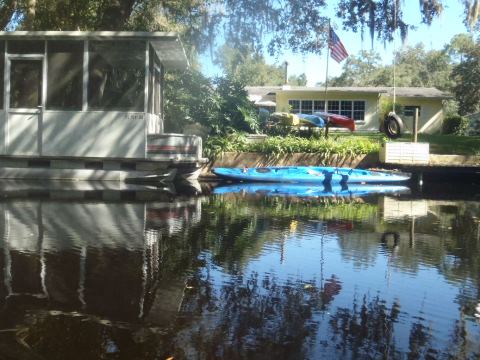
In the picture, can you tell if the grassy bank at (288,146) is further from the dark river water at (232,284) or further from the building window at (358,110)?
the building window at (358,110)

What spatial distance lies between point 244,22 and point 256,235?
600 inches

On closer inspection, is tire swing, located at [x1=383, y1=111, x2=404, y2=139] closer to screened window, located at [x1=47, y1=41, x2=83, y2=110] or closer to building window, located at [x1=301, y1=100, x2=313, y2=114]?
screened window, located at [x1=47, y1=41, x2=83, y2=110]

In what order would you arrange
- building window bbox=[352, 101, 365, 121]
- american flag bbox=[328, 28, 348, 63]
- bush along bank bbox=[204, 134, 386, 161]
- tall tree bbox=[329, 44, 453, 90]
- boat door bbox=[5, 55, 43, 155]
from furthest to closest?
tall tree bbox=[329, 44, 453, 90] < building window bbox=[352, 101, 365, 121] < american flag bbox=[328, 28, 348, 63] < bush along bank bbox=[204, 134, 386, 161] < boat door bbox=[5, 55, 43, 155]

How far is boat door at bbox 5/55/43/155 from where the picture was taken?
15414mm

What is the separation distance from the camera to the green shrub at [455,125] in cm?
3725

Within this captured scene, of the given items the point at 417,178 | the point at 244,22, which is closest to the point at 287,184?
the point at 417,178

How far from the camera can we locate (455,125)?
37.5 m

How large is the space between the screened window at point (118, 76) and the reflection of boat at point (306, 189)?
340 centimetres

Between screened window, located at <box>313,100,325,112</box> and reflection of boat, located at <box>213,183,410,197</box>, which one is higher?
screened window, located at <box>313,100,325,112</box>

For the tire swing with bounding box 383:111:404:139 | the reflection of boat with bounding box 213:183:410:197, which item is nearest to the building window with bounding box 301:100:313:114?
the tire swing with bounding box 383:111:404:139

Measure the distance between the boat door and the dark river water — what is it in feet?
15.2

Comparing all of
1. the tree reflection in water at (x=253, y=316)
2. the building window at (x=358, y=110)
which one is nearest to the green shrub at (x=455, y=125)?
the building window at (x=358, y=110)

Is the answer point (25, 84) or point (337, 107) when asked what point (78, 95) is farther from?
point (337, 107)

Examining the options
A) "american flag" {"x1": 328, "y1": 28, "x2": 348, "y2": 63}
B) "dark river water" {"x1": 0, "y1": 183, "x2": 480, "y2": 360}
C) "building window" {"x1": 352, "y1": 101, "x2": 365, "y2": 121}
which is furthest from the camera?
"building window" {"x1": 352, "y1": 101, "x2": 365, "y2": 121}
